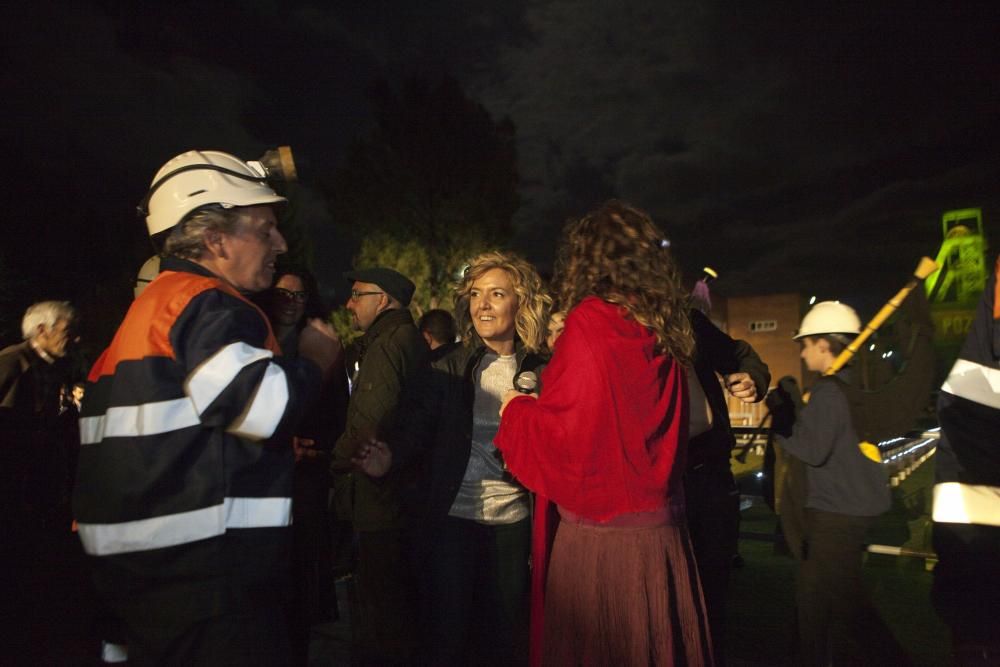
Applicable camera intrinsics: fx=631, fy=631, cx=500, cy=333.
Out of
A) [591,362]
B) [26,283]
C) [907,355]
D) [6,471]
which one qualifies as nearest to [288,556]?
[591,362]

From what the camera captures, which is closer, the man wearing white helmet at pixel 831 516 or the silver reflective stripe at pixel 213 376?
the silver reflective stripe at pixel 213 376

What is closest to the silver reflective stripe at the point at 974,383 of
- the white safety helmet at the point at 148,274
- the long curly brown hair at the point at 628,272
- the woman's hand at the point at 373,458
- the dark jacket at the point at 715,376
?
the long curly brown hair at the point at 628,272

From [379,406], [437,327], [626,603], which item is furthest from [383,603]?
[437,327]

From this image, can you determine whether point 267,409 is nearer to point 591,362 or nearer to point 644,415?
point 591,362

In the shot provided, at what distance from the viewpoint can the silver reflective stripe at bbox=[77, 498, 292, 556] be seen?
5.26ft

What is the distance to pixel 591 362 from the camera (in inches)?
82.4

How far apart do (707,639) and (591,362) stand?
3.61 ft

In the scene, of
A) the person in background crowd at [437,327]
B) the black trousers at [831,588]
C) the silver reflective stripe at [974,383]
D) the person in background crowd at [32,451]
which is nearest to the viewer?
the silver reflective stripe at [974,383]

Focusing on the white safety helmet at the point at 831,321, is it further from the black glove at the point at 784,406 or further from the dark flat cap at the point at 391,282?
the dark flat cap at the point at 391,282

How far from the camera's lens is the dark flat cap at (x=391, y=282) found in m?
4.04

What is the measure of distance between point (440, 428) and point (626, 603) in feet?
4.50

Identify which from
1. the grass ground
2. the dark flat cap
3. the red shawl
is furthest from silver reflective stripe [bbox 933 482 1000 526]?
the dark flat cap

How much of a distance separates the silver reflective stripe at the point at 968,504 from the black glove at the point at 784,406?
1950mm

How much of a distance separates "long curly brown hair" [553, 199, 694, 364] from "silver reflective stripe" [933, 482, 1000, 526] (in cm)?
86
